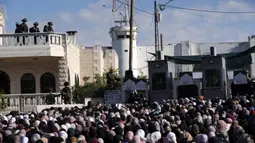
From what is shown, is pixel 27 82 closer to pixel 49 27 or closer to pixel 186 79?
pixel 49 27

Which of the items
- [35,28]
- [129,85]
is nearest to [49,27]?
[35,28]

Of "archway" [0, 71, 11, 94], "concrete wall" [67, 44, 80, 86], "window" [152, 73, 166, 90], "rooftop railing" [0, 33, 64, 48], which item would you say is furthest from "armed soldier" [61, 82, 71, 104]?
"archway" [0, 71, 11, 94]

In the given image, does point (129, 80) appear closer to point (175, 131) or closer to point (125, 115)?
point (125, 115)

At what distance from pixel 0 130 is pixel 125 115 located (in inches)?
175

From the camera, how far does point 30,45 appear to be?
31.6 meters

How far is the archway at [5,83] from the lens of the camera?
34.1m

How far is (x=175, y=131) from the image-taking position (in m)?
14.8

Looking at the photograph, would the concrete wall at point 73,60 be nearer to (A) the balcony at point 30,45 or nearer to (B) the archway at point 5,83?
(A) the balcony at point 30,45

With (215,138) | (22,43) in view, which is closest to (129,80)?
(22,43)

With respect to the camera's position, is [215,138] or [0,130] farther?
[0,130]

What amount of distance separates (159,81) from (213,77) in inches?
107

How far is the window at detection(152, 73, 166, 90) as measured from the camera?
99.3ft

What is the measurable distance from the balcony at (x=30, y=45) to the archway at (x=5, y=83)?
8.16 ft

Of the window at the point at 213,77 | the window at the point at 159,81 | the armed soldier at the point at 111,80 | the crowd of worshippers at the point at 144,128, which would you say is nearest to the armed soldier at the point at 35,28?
the armed soldier at the point at 111,80
